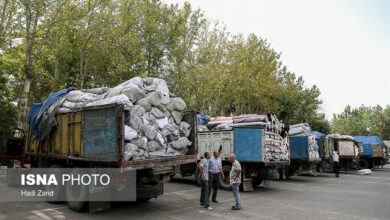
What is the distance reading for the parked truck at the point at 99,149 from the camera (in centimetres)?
575

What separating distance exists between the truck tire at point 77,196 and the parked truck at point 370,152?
23200 millimetres

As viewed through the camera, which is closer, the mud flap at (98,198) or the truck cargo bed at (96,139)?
the truck cargo bed at (96,139)

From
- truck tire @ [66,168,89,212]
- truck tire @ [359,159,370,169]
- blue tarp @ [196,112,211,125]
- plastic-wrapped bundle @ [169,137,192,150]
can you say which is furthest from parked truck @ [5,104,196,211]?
truck tire @ [359,159,370,169]

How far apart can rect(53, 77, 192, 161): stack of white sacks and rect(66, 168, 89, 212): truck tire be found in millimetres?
1553

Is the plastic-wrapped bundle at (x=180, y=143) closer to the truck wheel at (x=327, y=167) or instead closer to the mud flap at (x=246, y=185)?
the mud flap at (x=246, y=185)

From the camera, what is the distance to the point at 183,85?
19.1 metres

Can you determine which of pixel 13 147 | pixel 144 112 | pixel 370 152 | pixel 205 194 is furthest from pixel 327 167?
pixel 13 147

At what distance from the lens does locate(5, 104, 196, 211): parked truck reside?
226 inches

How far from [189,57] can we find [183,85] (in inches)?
81.7

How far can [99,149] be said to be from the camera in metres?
5.98

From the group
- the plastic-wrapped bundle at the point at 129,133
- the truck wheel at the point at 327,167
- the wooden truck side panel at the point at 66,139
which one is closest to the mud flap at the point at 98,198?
the wooden truck side panel at the point at 66,139

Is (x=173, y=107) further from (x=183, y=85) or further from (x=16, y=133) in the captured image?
(x=183, y=85)

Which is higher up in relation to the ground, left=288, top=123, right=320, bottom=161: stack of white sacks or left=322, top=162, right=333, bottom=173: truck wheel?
left=288, top=123, right=320, bottom=161: stack of white sacks

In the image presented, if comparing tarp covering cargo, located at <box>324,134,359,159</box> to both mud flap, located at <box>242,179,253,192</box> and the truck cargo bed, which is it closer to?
mud flap, located at <box>242,179,253,192</box>
